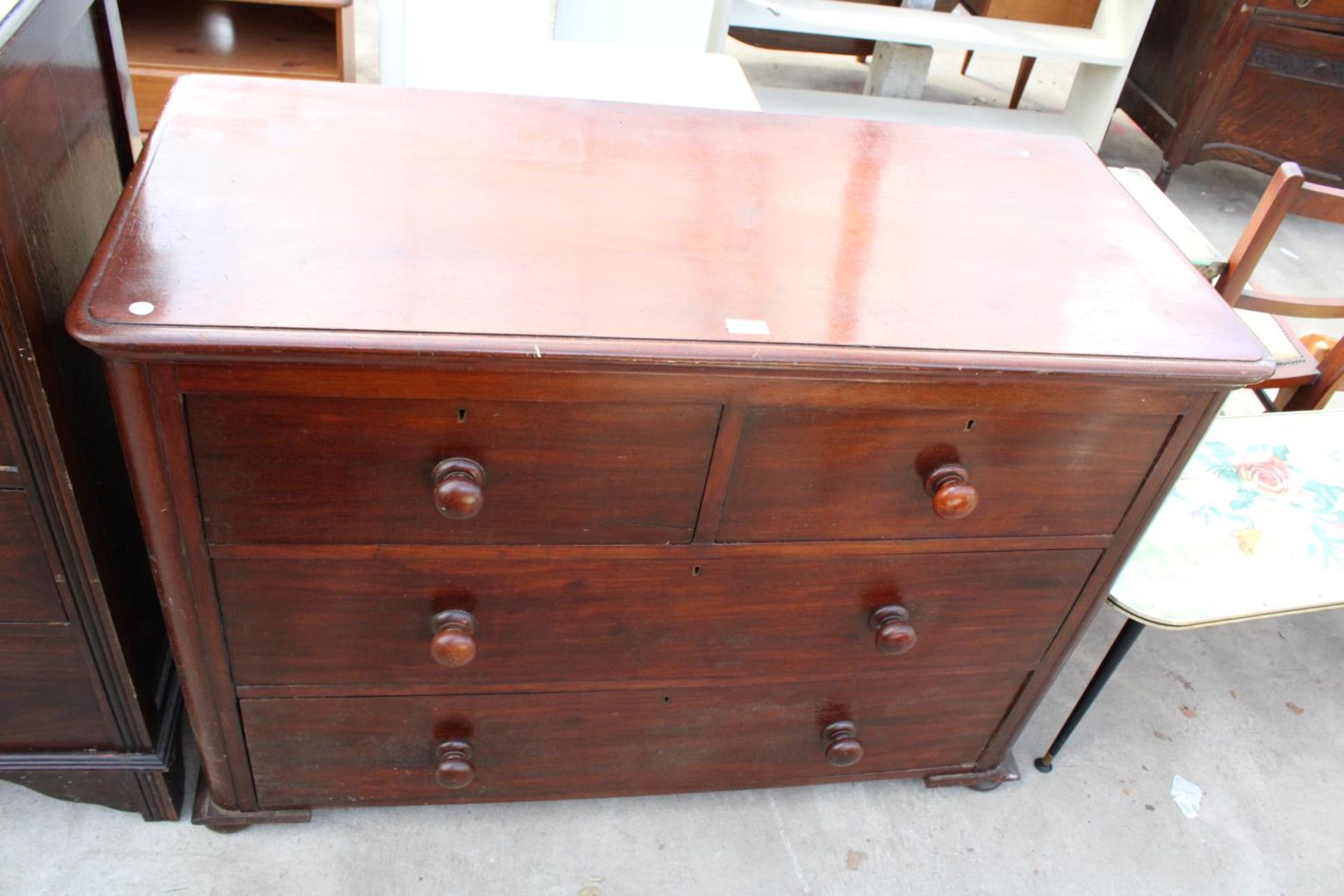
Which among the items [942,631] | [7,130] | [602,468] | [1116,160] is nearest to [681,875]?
[942,631]

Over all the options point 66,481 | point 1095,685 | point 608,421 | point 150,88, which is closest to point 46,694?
point 66,481

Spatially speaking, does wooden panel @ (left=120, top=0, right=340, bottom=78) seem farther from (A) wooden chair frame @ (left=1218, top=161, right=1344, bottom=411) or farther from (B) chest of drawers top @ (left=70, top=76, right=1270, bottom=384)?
(A) wooden chair frame @ (left=1218, top=161, right=1344, bottom=411)

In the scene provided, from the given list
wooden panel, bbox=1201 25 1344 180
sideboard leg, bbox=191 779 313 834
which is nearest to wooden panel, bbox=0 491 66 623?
sideboard leg, bbox=191 779 313 834

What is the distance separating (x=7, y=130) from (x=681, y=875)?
1261mm

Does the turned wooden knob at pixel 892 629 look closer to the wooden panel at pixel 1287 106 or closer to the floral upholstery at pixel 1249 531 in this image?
the floral upholstery at pixel 1249 531

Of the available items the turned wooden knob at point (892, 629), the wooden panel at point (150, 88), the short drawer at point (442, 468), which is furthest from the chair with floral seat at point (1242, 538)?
the wooden panel at point (150, 88)

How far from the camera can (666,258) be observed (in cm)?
109

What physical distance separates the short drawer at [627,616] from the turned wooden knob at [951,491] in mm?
138

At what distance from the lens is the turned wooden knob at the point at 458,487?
1007 millimetres

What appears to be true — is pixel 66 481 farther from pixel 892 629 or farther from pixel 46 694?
pixel 892 629

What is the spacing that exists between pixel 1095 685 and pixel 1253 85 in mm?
2491

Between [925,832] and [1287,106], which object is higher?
[1287,106]

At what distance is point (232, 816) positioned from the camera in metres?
1.45

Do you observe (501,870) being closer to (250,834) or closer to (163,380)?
(250,834)
